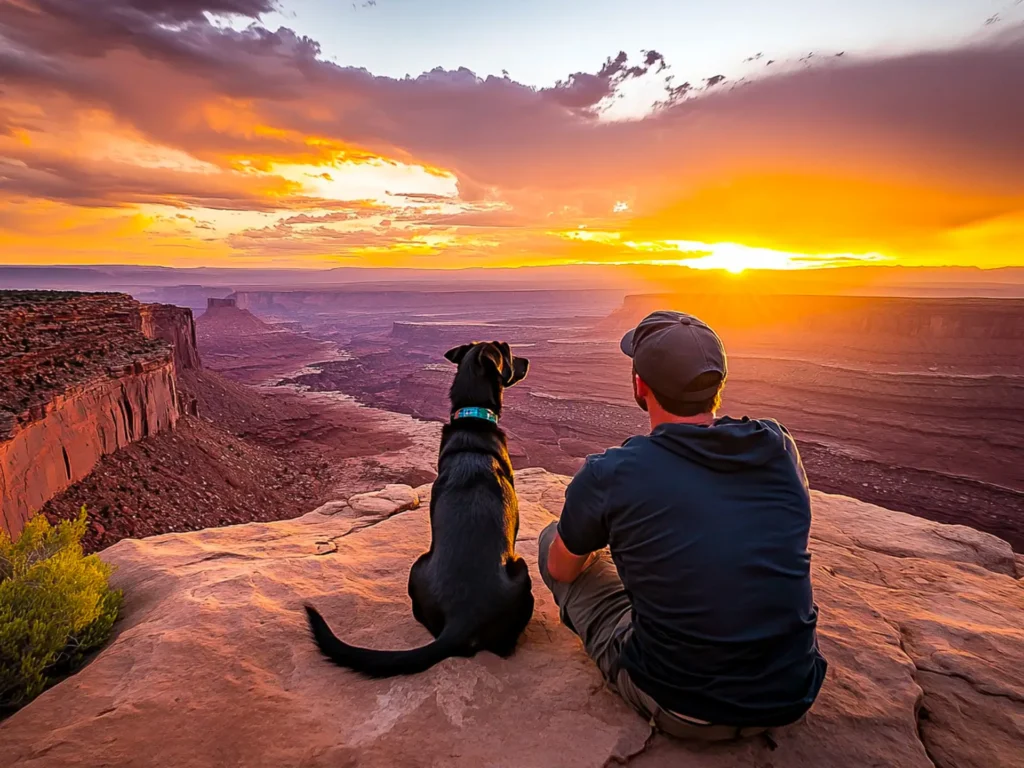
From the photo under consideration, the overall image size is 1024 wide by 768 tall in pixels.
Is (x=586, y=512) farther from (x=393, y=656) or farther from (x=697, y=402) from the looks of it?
(x=393, y=656)

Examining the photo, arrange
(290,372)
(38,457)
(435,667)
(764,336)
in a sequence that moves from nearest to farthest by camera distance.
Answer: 1. (435,667)
2. (38,457)
3. (290,372)
4. (764,336)

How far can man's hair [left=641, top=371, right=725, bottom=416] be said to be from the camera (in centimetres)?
183

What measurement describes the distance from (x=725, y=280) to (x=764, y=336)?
48310 mm

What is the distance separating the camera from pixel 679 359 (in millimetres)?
1826

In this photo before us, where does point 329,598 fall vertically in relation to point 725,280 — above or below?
below

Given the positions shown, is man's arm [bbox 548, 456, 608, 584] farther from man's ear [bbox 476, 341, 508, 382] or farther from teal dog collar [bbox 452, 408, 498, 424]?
man's ear [bbox 476, 341, 508, 382]

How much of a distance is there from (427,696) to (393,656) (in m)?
0.28

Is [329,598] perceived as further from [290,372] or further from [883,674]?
[290,372]

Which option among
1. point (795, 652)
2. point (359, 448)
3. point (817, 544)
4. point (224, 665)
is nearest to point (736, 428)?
point (795, 652)

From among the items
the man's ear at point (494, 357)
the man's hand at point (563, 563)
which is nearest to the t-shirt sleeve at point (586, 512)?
the man's hand at point (563, 563)

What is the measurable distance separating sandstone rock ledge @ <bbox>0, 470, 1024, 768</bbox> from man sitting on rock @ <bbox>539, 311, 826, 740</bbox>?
1.32 feet

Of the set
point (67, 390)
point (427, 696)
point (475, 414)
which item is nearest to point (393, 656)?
point (427, 696)

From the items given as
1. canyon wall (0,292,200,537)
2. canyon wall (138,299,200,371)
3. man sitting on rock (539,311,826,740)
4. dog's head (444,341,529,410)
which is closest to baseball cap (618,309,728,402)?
man sitting on rock (539,311,826,740)

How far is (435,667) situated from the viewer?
2.37 m
